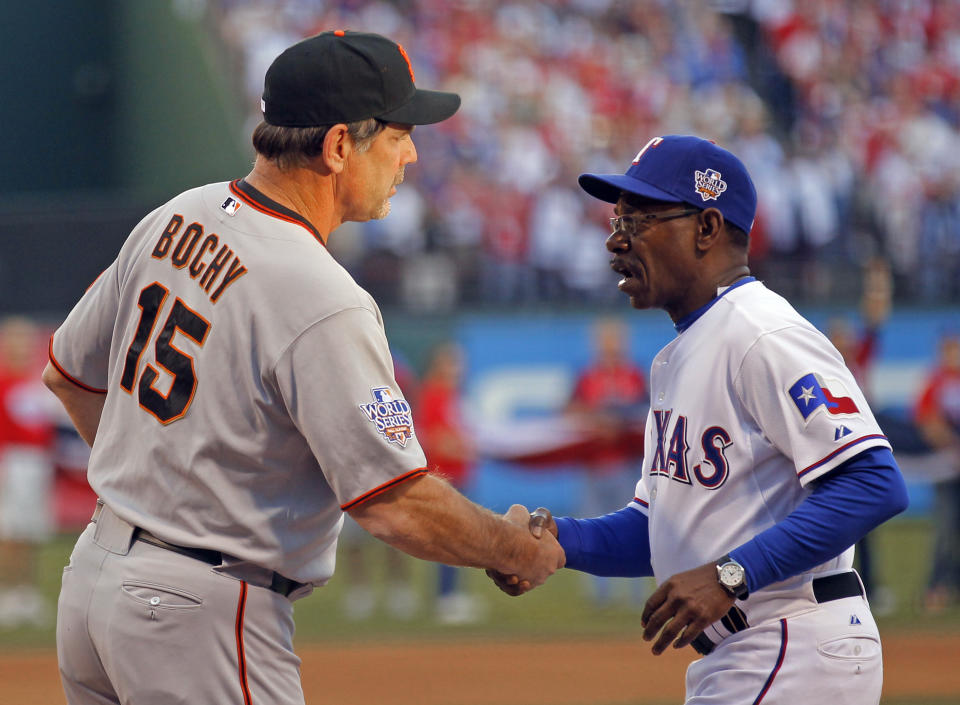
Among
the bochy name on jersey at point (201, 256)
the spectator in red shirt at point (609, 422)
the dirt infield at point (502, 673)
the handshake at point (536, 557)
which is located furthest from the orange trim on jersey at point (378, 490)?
the spectator in red shirt at point (609, 422)

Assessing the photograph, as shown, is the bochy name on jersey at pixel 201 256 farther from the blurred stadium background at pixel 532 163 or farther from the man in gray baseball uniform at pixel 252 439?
the blurred stadium background at pixel 532 163

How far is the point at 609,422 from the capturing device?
10391mm

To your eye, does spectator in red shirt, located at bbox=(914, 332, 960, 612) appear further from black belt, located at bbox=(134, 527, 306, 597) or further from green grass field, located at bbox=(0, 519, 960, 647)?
black belt, located at bbox=(134, 527, 306, 597)

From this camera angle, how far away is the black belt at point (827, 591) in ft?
9.44

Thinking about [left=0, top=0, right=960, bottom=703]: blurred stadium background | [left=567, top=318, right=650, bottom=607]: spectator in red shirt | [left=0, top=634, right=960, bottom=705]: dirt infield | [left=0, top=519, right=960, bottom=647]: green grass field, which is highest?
[left=0, top=0, right=960, bottom=703]: blurred stadium background

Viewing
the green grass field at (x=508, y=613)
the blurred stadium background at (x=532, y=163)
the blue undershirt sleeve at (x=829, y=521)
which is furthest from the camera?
the blurred stadium background at (x=532, y=163)

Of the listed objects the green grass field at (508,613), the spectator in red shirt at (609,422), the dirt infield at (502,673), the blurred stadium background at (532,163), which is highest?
the blurred stadium background at (532,163)

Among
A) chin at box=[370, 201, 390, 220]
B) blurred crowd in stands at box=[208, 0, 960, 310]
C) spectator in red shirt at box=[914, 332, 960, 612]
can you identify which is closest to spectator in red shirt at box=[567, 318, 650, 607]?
spectator in red shirt at box=[914, 332, 960, 612]

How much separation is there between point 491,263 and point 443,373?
344 cm

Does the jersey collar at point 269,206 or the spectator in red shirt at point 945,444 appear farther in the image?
the spectator in red shirt at point 945,444

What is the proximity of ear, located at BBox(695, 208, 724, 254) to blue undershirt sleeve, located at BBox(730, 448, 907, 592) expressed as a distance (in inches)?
25.8

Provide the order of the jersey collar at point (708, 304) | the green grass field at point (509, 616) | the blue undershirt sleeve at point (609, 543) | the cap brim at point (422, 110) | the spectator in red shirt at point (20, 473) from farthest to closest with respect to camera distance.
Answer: the spectator in red shirt at point (20, 473), the green grass field at point (509, 616), the blue undershirt sleeve at point (609, 543), the jersey collar at point (708, 304), the cap brim at point (422, 110)

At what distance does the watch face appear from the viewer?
2689mm

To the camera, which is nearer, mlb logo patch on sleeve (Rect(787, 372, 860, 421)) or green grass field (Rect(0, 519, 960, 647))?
mlb logo patch on sleeve (Rect(787, 372, 860, 421))
